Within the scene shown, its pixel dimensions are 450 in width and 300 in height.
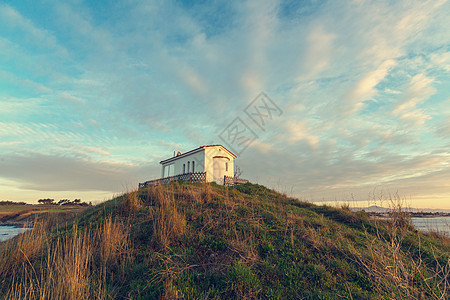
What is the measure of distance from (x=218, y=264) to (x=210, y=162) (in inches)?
743

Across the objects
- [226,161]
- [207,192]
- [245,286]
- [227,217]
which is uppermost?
[226,161]

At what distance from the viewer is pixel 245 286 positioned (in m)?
3.86

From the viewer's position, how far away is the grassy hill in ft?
12.2

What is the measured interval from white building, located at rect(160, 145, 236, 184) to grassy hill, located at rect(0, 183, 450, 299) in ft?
51.0

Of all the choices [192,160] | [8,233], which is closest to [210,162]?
[192,160]

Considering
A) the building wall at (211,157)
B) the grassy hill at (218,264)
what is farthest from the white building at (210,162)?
the grassy hill at (218,264)

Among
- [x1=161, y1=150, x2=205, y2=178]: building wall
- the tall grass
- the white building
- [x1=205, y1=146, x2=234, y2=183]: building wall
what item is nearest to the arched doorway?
the white building

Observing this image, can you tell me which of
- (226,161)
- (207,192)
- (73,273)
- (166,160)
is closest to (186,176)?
(226,161)

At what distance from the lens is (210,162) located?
76.7 ft

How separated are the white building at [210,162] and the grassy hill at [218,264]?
1555 centimetres

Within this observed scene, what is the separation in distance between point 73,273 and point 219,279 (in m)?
2.39

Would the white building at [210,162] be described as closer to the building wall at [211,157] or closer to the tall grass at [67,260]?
the building wall at [211,157]

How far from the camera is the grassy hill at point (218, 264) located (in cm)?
371

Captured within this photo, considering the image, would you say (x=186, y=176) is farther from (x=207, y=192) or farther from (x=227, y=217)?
(x=227, y=217)
